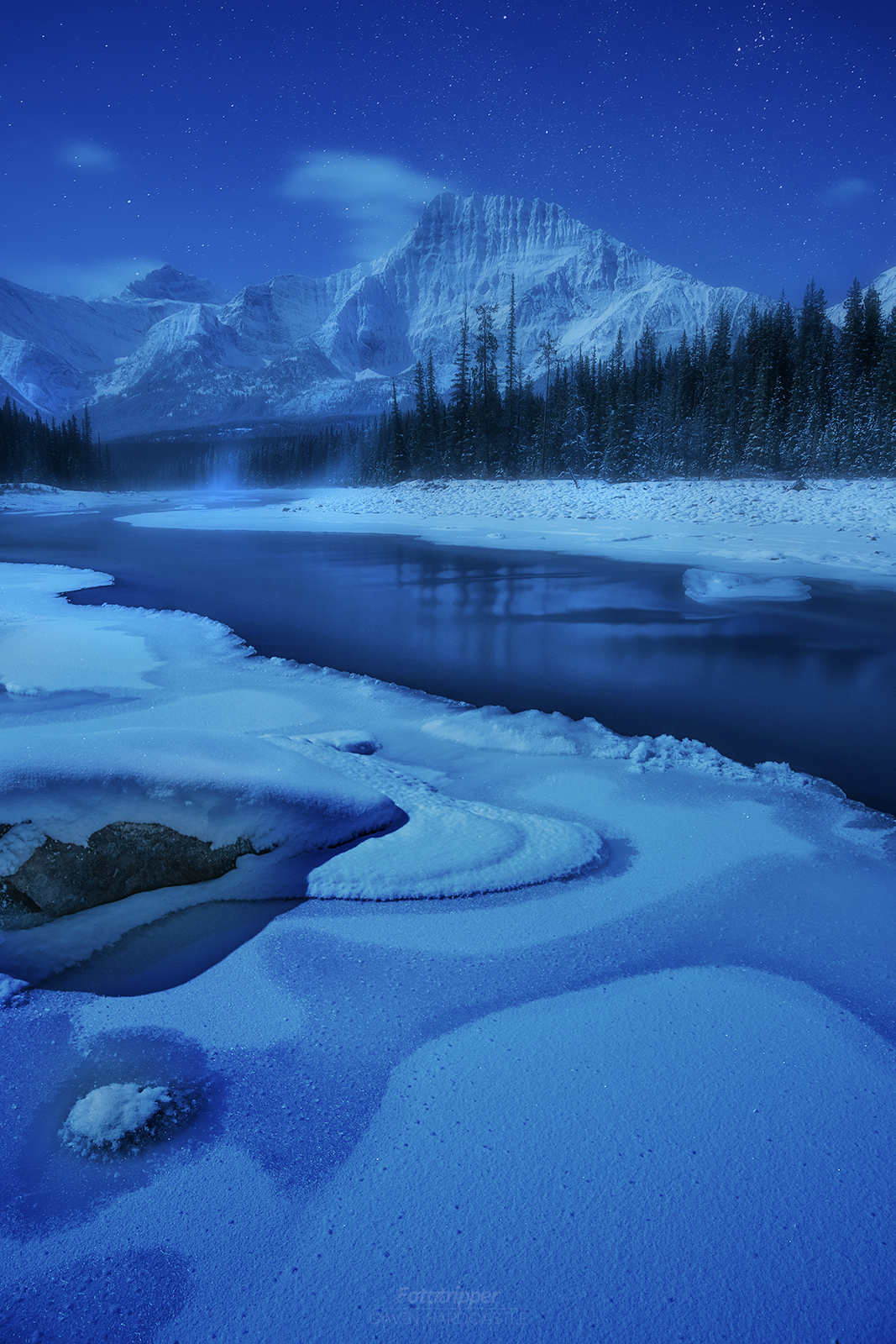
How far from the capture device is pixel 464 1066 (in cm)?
290

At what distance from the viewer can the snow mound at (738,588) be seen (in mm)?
16094

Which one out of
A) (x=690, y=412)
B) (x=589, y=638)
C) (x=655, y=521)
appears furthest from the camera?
(x=690, y=412)

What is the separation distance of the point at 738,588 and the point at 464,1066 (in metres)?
15.9

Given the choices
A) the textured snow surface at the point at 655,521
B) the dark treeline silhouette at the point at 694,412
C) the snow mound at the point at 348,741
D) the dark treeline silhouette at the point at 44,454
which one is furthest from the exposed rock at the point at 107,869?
the dark treeline silhouette at the point at 44,454

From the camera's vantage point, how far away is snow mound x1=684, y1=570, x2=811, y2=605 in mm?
16094

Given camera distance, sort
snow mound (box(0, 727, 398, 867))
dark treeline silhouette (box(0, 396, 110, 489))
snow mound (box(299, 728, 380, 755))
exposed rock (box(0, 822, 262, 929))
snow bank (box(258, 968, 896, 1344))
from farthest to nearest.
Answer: dark treeline silhouette (box(0, 396, 110, 489)) → snow mound (box(299, 728, 380, 755)) → snow mound (box(0, 727, 398, 867)) → exposed rock (box(0, 822, 262, 929)) → snow bank (box(258, 968, 896, 1344))

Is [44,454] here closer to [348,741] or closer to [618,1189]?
[348,741]

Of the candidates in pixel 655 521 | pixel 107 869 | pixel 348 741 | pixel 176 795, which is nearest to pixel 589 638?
pixel 348 741

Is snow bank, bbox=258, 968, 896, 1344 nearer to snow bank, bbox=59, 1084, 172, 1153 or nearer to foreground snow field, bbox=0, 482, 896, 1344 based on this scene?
foreground snow field, bbox=0, 482, 896, 1344

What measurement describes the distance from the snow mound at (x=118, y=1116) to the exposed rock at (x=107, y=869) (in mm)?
1372

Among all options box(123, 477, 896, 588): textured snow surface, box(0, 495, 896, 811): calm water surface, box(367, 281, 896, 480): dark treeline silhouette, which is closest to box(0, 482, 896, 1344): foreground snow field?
box(0, 495, 896, 811): calm water surface

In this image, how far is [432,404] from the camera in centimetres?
6681

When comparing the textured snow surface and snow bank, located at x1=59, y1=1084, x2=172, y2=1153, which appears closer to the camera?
snow bank, located at x1=59, y1=1084, x2=172, y2=1153

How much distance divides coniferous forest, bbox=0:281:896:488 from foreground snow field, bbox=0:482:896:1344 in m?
43.1
